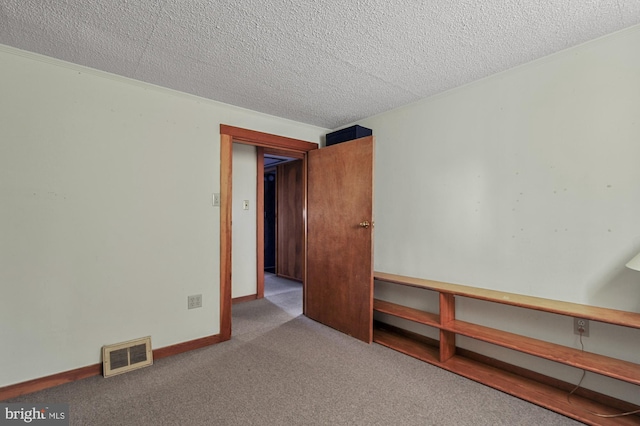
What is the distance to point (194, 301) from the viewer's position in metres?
2.63

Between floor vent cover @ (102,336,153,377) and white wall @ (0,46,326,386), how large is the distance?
61 millimetres

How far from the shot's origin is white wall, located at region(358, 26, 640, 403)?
1.75 metres

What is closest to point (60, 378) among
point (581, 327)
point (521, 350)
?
point (521, 350)

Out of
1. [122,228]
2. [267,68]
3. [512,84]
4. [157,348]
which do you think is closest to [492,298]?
[512,84]

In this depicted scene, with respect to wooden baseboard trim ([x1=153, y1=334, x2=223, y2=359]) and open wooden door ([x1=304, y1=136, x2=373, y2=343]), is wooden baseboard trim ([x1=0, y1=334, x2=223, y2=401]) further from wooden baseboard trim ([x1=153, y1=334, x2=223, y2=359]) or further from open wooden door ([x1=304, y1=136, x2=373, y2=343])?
open wooden door ([x1=304, y1=136, x2=373, y2=343])

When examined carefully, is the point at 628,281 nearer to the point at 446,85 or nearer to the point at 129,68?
the point at 446,85

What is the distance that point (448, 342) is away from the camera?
2.38m

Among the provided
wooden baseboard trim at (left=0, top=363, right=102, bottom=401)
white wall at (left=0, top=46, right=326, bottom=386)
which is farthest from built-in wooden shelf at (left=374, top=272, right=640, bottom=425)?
wooden baseboard trim at (left=0, top=363, right=102, bottom=401)

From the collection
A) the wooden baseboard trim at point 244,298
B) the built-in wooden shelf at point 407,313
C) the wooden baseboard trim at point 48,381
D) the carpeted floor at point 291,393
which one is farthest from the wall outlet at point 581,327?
the wooden baseboard trim at point 244,298

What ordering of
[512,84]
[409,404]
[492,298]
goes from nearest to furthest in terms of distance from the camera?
[409,404] < [492,298] < [512,84]

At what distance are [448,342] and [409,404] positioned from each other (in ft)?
2.43

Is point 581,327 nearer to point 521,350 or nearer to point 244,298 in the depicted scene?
point 521,350

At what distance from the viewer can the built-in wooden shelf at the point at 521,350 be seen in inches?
65.1

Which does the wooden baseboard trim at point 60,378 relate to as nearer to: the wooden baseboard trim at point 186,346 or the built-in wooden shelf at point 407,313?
the wooden baseboard trim at point 186,346
